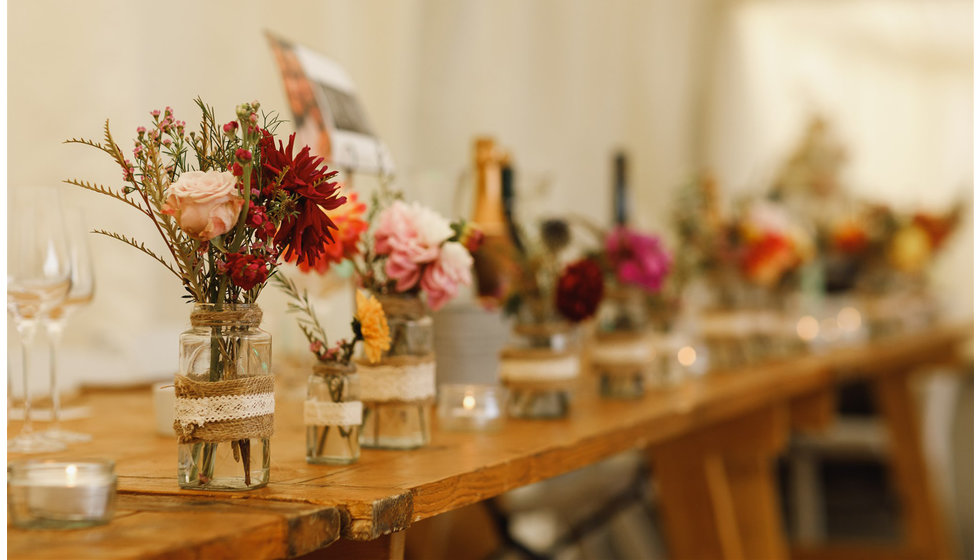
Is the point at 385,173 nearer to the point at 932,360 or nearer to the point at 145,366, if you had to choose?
the point at 145,366

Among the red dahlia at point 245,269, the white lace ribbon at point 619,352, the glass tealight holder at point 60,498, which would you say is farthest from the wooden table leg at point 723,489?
the glass tealight holder at point 60,498

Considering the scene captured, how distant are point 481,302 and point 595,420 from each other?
0.79 feet

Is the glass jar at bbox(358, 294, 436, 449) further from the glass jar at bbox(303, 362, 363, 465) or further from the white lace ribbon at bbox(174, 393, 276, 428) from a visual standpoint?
the white lace ribbon at bbox(174, 393, 276, 428)

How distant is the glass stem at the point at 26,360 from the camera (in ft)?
3.84

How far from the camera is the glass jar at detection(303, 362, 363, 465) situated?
1051 millimetres

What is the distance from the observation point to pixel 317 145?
1375 mm

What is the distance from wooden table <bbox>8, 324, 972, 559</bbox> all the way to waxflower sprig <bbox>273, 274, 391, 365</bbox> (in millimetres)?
62

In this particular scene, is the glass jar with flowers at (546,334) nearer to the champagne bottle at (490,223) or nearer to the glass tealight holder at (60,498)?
the champagne bottle at (490,223)

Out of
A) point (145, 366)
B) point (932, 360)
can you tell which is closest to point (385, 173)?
point (145, 366)

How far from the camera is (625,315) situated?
1780mm

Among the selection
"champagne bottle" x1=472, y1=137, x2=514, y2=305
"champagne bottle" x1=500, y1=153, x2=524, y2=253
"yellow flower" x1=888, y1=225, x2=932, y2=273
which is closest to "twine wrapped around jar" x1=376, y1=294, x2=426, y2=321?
"champagne bottle" x1=472, y1=137, x2=514, y2=305

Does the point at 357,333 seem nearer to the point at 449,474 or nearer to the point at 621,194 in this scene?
the point at 449,474

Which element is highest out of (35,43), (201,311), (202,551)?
(35,43)

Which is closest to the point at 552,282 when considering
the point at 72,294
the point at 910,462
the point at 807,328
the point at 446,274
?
the point at 446,274
